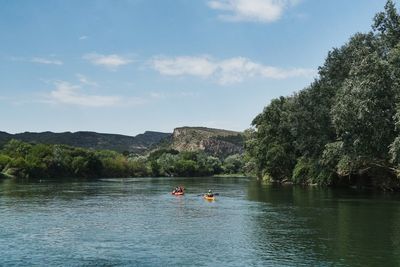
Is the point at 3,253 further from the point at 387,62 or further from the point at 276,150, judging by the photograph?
the point at 276,150

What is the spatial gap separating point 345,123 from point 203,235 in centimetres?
3198

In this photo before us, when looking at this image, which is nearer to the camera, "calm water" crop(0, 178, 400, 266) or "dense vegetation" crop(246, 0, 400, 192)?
"calm water" crop(0, 178, 400, 266)

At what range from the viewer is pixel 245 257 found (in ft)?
99.8

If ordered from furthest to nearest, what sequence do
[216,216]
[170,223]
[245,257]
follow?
[216,216] → [170,223] → [245,257]

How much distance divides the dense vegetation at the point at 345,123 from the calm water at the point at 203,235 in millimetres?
9558

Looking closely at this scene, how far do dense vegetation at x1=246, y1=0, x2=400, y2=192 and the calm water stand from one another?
956 cm

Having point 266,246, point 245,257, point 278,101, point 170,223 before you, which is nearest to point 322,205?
point 170,223

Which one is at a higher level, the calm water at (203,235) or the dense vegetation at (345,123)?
the dense vegetation at (345,123)

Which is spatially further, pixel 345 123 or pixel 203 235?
pixel 345 123

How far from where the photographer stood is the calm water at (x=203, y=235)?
29.6 m

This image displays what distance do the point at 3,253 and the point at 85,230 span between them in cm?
1057

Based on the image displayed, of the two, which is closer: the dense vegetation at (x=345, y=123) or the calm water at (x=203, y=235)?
the calm water at (x=203, y=235)

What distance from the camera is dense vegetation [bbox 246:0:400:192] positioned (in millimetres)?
60531

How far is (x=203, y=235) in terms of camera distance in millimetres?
38594
